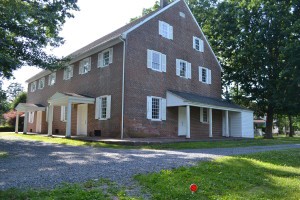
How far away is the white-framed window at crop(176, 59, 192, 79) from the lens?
21719mm

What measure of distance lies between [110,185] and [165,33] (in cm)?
1704

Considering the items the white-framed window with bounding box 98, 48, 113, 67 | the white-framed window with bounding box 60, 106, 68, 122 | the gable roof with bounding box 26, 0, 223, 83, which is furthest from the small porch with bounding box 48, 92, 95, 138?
the gable roof with bounding box 26, 0, 223, 83

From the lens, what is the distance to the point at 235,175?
6.88 m

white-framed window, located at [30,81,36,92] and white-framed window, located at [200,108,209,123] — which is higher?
white-framed window, located at [30,81,36,92]

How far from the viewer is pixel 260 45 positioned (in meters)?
Answer: 27.8

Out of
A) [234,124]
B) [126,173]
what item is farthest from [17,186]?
[234,124]

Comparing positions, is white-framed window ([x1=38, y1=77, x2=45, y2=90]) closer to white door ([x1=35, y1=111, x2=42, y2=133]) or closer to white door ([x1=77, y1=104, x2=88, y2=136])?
white door ([x1=35, y1=111, x2=42, y2=133])

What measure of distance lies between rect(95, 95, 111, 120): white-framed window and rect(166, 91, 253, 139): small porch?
4393mm

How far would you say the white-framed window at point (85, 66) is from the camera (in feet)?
69.5

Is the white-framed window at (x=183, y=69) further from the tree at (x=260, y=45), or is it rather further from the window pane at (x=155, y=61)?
the tree at (x=260, y=45)

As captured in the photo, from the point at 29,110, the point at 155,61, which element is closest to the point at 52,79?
the point at 29,110

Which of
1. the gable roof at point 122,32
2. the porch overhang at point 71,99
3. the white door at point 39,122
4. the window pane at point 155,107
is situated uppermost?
the gable roof at point 122,32

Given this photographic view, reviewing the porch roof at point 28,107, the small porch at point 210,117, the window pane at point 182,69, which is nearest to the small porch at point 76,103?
the small porch at point 210,117

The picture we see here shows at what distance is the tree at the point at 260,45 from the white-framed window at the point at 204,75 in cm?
494
